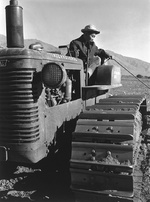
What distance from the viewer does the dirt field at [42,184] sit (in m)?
4.38

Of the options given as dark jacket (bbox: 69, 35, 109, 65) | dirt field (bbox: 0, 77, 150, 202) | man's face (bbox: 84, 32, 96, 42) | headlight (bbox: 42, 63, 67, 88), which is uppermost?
man's face (bbox: 84, 32, 96, 42)

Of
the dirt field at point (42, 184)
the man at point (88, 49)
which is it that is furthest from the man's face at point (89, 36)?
the dirt field at point (42, 184)

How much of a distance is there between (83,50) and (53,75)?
2599 mm

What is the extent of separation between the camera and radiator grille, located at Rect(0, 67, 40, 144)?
3.59 metres

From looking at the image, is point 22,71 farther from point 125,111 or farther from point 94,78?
Result: point 94,78

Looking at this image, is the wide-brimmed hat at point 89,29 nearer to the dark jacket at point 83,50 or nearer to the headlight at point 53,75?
the dark jacket at point 83,50

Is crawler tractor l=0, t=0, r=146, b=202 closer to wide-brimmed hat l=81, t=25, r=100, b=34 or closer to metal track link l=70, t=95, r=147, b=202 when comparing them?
metal track link l=70, t=95, r=147, b=202

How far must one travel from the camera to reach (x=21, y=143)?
12.0ft

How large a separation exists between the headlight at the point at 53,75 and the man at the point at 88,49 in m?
Result: 2.13

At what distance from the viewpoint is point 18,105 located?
359cm

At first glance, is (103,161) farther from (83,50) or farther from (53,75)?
(83,50)

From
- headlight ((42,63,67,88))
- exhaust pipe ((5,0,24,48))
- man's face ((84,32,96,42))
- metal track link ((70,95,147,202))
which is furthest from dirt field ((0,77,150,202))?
man's face ((84,32,96,42))

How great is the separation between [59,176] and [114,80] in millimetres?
2030

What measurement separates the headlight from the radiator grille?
0.18 m
